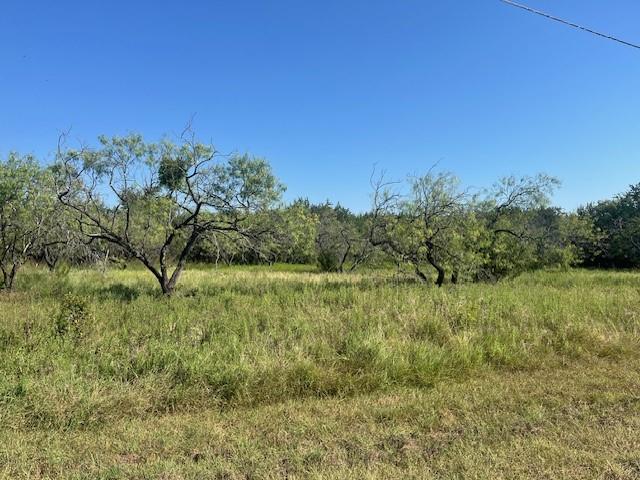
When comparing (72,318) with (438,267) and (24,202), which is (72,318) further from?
(438,267)

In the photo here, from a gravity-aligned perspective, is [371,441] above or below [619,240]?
below

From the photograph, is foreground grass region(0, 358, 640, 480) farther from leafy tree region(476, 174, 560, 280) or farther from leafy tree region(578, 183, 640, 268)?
leafy tree region(578, 183, 640, 268)

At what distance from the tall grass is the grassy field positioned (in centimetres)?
2

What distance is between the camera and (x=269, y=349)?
21.1ft

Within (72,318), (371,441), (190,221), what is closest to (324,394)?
(371,441)

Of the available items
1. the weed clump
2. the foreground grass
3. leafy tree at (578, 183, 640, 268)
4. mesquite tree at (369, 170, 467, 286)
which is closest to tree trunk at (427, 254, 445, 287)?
mesquite tree at (369, 170, 467, 286)

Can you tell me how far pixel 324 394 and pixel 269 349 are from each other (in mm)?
1260

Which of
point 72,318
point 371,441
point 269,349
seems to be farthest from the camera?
point 72,318

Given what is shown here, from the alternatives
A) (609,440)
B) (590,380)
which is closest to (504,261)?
(590,380)

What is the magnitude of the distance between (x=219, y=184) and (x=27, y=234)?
762 centimetres

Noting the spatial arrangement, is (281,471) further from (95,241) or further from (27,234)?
(27,234)

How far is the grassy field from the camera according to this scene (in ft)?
11.9

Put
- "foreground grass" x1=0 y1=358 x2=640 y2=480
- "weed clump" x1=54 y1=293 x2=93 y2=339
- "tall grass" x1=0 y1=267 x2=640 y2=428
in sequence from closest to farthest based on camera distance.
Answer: "foreground grass" x1=0 y1=358 x2=640 y2=480, "tall grass" x1=0 y1=267 x2=640 y2=428, "weed clump" x1=54 y1=293 x2=93 y2=339

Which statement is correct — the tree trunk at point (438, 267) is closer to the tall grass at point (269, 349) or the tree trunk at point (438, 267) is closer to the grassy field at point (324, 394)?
the tall grass at point (269, 349)
